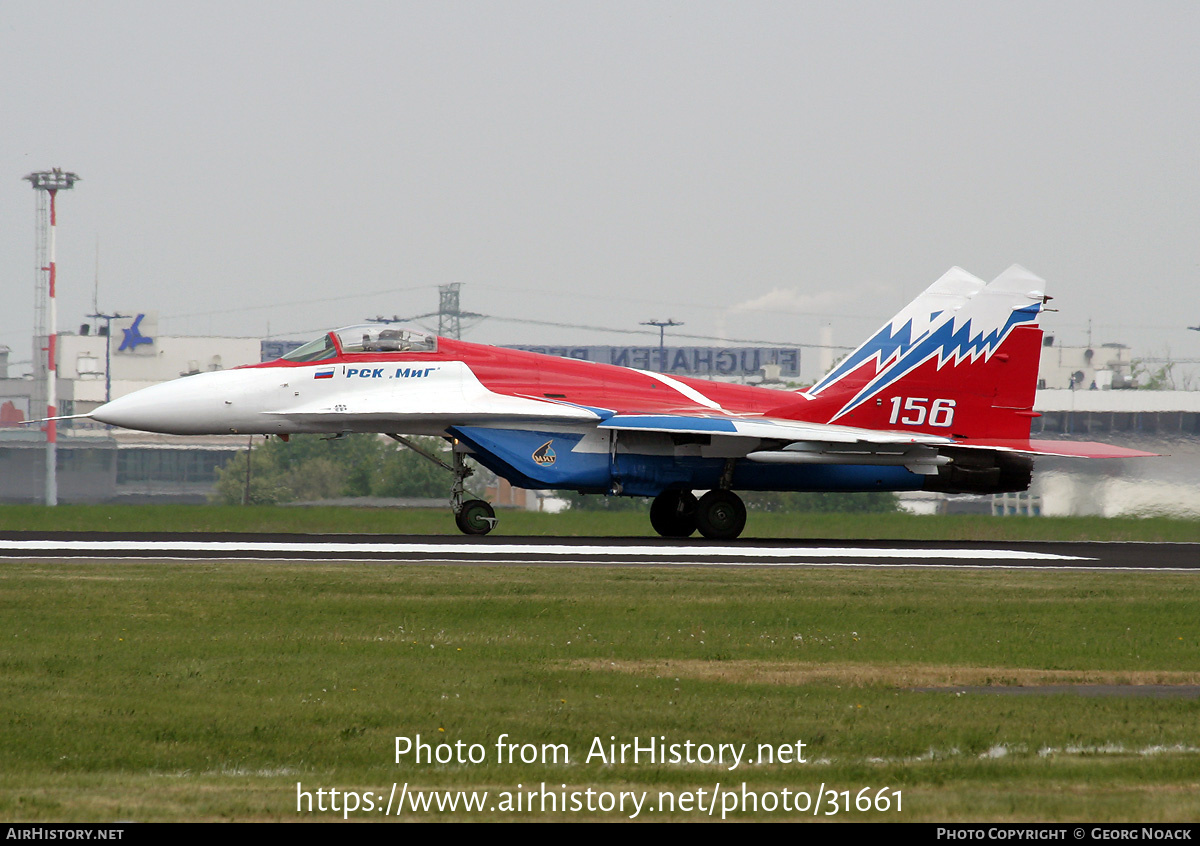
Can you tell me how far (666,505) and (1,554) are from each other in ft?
35.9

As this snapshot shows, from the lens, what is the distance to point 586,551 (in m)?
19.3

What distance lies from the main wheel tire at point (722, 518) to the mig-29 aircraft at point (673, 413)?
0.02 metres

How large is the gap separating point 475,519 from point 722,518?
168 inches

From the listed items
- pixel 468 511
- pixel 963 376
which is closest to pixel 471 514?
pixel 468 511

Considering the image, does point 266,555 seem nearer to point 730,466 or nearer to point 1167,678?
point 730,466

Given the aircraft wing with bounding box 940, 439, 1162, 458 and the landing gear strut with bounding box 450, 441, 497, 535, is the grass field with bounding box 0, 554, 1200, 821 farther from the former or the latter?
the aircraft wing with bounding box 940, 439, 1162, 458

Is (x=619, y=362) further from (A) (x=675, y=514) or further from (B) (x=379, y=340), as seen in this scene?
(B) (x=379, y=340)

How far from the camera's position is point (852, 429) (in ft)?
73.0

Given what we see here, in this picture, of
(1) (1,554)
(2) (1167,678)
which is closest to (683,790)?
(2) (1167,678)

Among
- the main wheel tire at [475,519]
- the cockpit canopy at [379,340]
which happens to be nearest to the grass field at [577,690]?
the main wheel tire at [475,519]

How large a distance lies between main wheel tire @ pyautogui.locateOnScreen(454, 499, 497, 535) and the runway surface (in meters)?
0.41

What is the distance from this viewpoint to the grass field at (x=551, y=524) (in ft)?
87.1

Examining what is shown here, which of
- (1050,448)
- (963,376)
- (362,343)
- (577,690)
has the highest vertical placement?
(362,343)

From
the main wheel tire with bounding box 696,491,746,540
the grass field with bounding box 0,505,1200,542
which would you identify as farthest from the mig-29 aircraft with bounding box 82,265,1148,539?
the grass field with bounding box 0,505,1200,542
